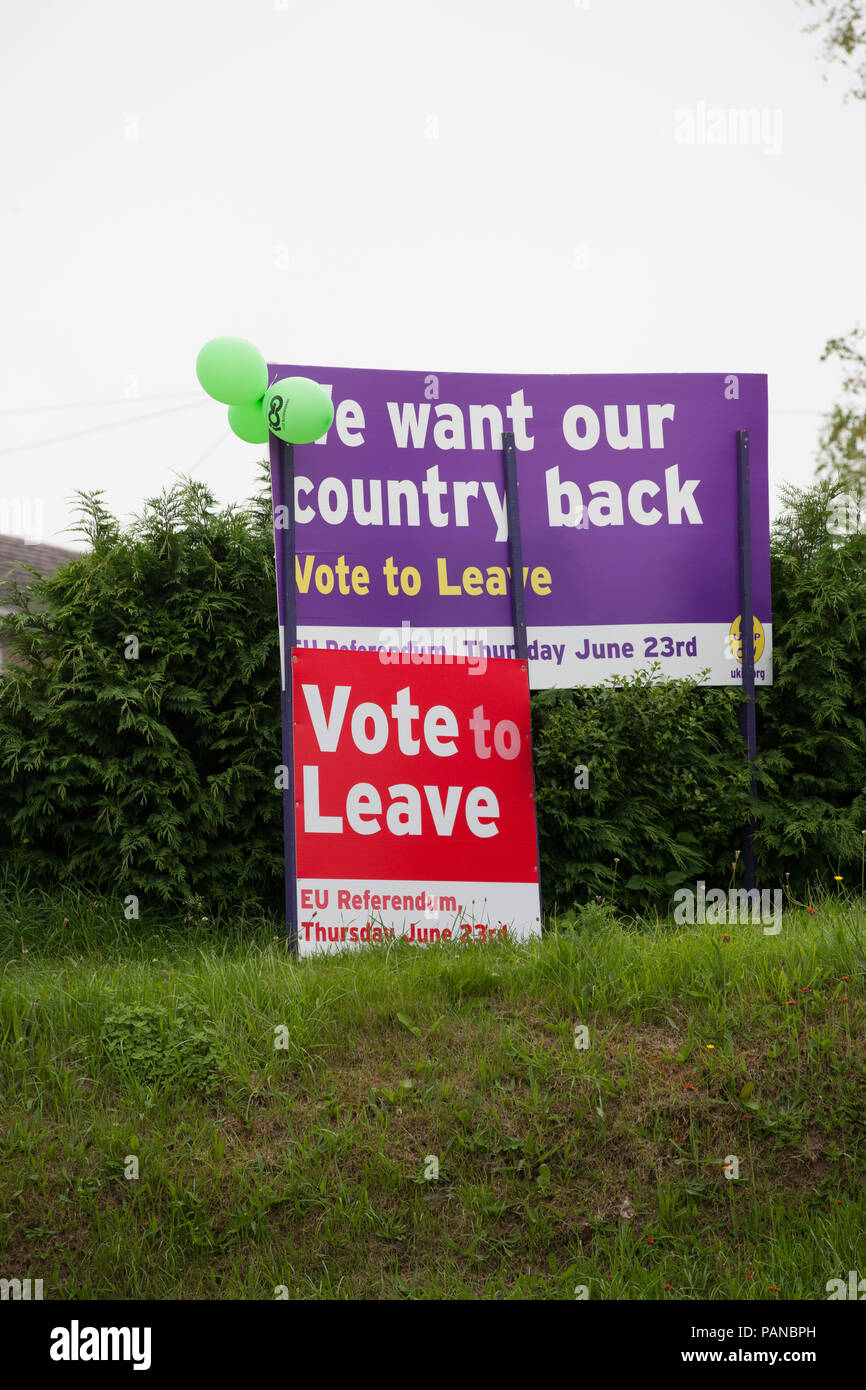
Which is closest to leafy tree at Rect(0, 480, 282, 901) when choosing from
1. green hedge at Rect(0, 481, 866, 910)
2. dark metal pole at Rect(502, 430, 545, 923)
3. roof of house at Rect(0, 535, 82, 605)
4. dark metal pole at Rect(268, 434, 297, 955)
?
green hedge at Rect(0, 481, 866, 910)

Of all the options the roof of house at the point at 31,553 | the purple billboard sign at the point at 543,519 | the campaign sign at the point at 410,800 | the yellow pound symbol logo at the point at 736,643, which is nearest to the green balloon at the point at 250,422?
the purple billboard sign at the point at 543,519

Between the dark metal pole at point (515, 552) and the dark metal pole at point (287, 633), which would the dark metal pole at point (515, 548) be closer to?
the dark metal pole at point (515, 552)

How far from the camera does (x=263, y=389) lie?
6.25m

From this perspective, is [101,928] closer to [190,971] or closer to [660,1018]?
[190,971]

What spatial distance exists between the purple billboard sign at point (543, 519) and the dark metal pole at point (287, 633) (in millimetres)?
70

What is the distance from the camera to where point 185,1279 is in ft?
12.7

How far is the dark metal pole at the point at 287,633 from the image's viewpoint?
5941 millimetres

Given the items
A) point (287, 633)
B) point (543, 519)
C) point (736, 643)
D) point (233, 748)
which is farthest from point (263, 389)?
point (736, 643)

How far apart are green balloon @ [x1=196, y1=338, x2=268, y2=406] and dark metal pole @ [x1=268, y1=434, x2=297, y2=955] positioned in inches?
13.7

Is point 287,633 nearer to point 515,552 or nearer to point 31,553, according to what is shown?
point 515,552

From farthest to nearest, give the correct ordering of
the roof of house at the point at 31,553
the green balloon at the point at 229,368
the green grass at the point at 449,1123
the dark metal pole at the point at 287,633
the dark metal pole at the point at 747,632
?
the roof of house at the point at 31,553 → the dark metal pole at the point at 747,632 → the green balloon at the point at 229,368 → the dark metal pole at the point at 287,633 → the green grass at the point at 449,1123

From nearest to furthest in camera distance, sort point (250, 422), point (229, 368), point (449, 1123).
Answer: point (449, 1123) < point (229, 368) < point (250, 422)

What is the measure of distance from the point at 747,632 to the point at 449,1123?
377cm
